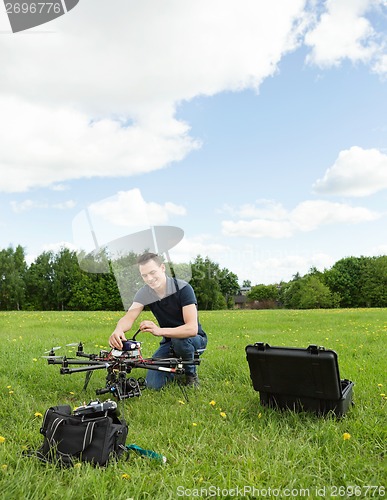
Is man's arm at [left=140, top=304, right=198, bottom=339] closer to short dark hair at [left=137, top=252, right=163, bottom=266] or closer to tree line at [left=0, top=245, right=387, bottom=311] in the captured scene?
short dark hair at [left=137, top=252, right=163, bottom=266]

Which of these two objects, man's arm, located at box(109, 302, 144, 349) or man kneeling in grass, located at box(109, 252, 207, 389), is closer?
man's arm, located at box(109, 302, 144, 349)

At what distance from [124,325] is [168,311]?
0.60 metres

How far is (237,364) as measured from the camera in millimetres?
6367

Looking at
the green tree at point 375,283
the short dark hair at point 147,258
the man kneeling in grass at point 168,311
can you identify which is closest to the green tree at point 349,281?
the green tree at point 375,283

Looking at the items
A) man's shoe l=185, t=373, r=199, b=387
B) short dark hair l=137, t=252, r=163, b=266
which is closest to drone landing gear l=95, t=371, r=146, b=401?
man's shoe l=185, t=373, r=199, b=387

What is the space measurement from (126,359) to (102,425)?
119 centimetres

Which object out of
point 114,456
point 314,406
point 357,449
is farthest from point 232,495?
point 314,406

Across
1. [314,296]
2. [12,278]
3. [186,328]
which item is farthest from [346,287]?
[186,328]

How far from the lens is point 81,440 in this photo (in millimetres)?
3137

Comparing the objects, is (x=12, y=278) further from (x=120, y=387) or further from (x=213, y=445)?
(x=213, y=445)

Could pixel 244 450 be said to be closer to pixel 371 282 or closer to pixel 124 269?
pixel 124 269

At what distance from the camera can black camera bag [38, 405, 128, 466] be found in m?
3.12

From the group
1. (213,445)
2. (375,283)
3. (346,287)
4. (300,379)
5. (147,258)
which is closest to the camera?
(213,445)

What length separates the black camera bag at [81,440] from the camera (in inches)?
123
